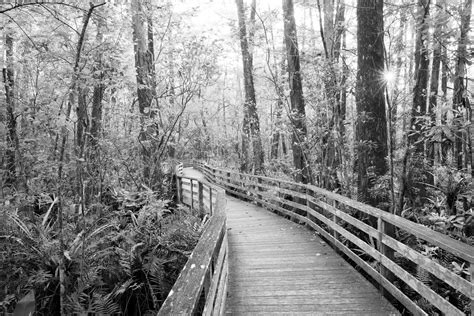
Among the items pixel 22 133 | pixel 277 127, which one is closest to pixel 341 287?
pixel 277 127

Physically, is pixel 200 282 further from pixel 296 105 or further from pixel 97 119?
pixel 296 105

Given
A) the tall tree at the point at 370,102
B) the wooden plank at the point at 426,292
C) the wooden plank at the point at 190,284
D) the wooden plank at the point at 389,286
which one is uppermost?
the tall tree at the point at 370,102

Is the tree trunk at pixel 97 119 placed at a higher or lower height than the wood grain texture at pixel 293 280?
higher

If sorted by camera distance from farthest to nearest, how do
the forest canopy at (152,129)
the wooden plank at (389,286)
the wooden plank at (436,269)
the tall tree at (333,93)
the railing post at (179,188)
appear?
the railing post at (179,188) → the tall tree at (333,93) → the forest canopy at (152,129) → the wooden plank at (389,286) → the wooden plank at (436,269)

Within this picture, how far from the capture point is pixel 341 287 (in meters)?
4.53

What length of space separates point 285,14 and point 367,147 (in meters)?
6.40

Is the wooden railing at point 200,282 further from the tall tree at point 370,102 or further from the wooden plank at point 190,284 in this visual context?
the tall tree at point 370,102

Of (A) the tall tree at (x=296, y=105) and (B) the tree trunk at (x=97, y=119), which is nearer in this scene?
(B) the tree trunk at (x=97, y=119)

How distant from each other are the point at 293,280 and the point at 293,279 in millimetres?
36

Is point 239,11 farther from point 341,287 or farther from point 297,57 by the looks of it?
point 341,287

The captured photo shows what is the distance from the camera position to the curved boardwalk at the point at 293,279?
13.1 feet

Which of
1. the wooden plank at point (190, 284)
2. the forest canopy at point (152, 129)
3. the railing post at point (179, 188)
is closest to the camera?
the wooden plank at point (190, 284)

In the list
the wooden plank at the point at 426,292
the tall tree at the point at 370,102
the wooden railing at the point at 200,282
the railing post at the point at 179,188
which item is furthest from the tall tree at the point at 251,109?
the wooden plank at the point at 426,292

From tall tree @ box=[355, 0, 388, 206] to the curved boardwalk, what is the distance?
1767 millimetres
